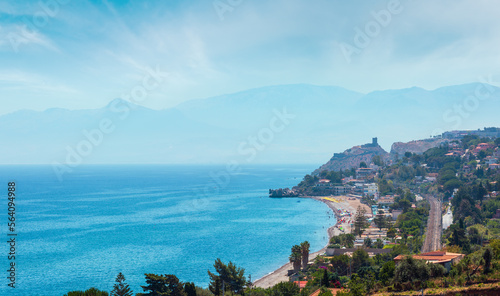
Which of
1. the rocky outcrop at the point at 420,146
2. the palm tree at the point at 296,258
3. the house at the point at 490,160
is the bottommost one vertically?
the palm tree at the point at 296,258

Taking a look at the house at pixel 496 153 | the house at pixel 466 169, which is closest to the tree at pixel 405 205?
the house at pixel 466 169

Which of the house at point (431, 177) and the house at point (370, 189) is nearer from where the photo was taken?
the house at point (431, 177)

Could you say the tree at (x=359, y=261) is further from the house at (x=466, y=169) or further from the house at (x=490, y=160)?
the house at (x=490, y=160)

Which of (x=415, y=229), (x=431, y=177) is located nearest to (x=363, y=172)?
(x=431, y=177)

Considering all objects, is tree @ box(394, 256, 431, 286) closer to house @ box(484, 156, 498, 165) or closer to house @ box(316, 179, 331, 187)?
house @ box(484, 156, 498, 165)

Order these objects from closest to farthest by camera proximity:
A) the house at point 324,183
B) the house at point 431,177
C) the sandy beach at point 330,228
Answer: the sandy beach at point 330,228 → the house at point 431,177 → the house at point 324,183

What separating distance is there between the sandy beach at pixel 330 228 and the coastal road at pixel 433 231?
1330cm

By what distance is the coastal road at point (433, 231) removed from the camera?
44.8 meters

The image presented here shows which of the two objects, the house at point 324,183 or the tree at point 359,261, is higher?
the house at point 324,183

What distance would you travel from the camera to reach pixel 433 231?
5409 cm

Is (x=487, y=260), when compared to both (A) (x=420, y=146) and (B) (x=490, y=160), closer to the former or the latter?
(B) (x=490, y=160)

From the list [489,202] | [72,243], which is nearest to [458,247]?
[489,202]

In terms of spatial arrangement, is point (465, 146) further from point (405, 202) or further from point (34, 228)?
point (34, 228)

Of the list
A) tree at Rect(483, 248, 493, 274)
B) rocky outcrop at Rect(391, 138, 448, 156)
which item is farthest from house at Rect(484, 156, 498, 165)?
tree at Rect(483, 248, 493, 274)
